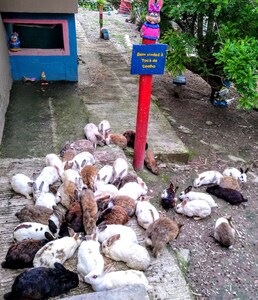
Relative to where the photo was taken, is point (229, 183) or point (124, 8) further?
point (124, 8)

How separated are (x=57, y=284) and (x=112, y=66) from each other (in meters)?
6.79

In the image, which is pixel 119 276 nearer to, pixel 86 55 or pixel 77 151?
pixel 77 151

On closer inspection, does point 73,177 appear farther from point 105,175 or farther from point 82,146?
point 82,146

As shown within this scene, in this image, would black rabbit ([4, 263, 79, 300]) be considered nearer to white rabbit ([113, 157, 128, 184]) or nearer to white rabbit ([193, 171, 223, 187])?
white rabbit ([113, 157, 128, 184])

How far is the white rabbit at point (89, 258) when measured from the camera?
2910mm

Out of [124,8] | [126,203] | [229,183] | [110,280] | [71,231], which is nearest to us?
[110,280]

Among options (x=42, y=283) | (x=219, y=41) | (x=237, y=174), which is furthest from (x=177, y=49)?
(x=42, y=283)

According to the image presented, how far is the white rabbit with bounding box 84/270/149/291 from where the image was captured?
2.78m

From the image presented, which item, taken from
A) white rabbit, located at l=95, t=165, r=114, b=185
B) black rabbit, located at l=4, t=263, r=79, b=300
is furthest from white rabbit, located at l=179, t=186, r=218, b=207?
black rabbit, located at l=4, t=263, r=79, b=300

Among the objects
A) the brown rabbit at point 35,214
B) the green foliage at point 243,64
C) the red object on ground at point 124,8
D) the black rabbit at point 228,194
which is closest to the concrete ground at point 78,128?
the brown rabbit at point 35,214

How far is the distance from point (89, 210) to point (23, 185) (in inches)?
35.6

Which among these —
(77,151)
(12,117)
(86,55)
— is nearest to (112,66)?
(86,55)

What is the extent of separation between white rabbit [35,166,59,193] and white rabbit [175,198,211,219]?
1.61 meters

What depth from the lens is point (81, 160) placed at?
4.41 m
